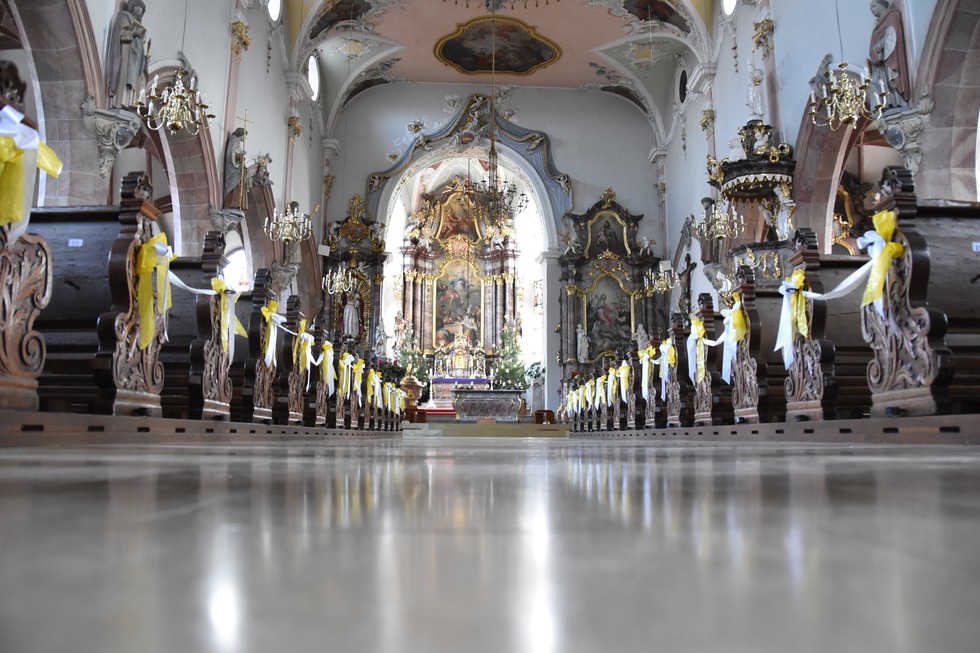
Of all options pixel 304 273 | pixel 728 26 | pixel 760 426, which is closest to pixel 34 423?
pixel 760 426

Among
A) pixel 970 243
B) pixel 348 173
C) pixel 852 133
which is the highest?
pixel 348 173

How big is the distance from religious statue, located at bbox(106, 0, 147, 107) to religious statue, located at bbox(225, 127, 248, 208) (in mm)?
2977

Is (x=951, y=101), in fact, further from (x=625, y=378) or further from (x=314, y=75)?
(x=314, y=75)

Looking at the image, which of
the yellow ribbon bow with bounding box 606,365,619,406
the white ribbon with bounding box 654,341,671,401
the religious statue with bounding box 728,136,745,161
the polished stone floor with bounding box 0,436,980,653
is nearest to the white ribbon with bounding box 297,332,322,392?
the white ribbon with bounding box 654,341,671,401

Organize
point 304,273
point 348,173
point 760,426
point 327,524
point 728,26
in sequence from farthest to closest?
1. point 348,173
2. point 304,273
3. point 728,26
4. point 760,426
5. point 327,524

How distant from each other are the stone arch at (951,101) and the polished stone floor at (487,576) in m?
7.58

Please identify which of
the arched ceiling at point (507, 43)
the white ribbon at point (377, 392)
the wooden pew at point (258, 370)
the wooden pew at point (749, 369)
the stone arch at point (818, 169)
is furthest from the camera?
the arched ceiling at point (507, 43)

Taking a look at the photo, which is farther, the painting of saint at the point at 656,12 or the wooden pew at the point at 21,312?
the painting of saint at the point at 656,12

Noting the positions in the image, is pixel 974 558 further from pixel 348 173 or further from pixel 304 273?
pixel 348 173

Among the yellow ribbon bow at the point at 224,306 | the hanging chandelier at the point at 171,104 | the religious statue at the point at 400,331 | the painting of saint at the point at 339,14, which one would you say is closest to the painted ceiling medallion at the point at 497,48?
the painting of saint at the point at 339,14

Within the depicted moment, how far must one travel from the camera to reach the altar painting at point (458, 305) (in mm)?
21406

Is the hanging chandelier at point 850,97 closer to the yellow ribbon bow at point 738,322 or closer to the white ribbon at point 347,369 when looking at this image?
the yellow ribbon bow at point 738,322

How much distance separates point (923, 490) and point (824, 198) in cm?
997

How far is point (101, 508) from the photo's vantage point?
22.4 inches
